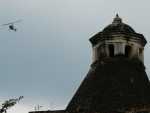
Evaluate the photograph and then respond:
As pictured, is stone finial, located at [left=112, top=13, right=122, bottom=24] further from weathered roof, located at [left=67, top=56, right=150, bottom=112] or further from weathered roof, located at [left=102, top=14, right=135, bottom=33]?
weathered roof, located at [left=67, top=56, right=150, bottom=112]

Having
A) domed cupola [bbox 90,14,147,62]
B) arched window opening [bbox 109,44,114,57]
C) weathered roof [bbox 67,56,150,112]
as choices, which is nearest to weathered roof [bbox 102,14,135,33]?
domed cupola [bbox 90,14,147,62]

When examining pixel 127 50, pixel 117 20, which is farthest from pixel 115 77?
pixel 117 20

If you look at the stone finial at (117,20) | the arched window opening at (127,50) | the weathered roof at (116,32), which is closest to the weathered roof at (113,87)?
the arched window opening at (127,50)

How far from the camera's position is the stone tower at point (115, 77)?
1814cm

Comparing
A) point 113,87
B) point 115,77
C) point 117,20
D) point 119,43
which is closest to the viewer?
point 113,87

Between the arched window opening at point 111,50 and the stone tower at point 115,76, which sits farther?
the arched window opening at point 111,50

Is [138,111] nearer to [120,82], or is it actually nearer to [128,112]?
[128,112]

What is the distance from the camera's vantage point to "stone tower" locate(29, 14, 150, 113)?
1814 cm

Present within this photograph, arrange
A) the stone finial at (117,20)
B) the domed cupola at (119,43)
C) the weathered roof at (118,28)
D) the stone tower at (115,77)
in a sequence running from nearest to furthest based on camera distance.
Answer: the stone tower at (115,77)
the domed cupola at (119,43)
the weathered roof at (118,28)
the stone finial at (117,20)

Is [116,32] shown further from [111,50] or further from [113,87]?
[113,87]

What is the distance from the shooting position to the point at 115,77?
761 inches

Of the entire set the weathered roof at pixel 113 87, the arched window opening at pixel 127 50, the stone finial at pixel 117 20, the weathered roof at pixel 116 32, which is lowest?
the weathered roof at pixel 113 87

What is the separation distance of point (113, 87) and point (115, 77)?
1.93ft

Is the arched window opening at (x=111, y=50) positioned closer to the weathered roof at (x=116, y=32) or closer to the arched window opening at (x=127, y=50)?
the weathered roof at (x=116, y=32)
